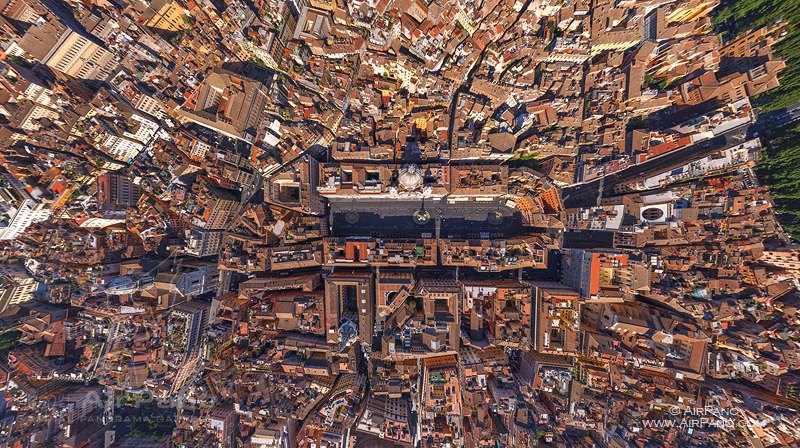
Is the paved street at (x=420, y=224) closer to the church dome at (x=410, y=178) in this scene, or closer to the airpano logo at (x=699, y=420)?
the church dome at (x=410, y=178)

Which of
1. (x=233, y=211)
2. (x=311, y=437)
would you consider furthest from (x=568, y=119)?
(x=311, y=437)

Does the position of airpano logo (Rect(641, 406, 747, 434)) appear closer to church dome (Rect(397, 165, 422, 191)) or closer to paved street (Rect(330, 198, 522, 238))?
paved street (Rect(330, 198, 522, 238))

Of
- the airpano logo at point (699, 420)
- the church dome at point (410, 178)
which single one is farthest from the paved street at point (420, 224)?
the airpano logo at point (699, 420)

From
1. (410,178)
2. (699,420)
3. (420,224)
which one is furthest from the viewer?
(420,224)

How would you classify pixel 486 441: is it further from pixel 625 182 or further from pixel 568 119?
pixel 568 119

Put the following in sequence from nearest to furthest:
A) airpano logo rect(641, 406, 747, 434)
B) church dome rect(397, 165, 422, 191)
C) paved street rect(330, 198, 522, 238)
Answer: airpano logo rect(641, 406, 747, 434)
church dome rect(397, 165, 422, 191)
paved street rect(330, 198, 522, 238)

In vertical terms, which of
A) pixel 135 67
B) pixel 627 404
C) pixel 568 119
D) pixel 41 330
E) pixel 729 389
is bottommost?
pixel 627 404

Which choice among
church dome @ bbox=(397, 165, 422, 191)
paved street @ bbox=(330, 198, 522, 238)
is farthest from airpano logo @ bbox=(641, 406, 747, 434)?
church dome @ bbox=(397, 165, 422, 191)

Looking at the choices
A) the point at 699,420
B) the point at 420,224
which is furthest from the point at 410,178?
the point at 699,420

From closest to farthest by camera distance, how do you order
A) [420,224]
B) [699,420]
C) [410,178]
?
[699,420], [410,178], [420,224]

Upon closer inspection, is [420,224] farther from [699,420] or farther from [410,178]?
[699,420]

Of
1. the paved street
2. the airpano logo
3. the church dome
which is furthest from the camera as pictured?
the paved street
